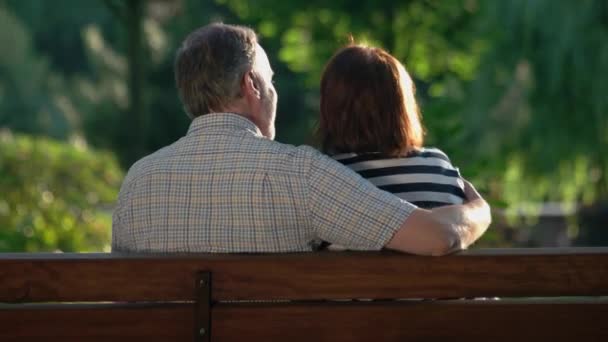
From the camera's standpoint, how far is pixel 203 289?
3117 millimetres

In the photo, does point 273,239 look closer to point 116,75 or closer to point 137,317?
point 137,317

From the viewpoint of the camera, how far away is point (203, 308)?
313 cm

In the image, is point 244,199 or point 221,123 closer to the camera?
point 244,199

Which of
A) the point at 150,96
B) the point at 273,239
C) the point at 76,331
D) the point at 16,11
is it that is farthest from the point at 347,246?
the point at 16,11

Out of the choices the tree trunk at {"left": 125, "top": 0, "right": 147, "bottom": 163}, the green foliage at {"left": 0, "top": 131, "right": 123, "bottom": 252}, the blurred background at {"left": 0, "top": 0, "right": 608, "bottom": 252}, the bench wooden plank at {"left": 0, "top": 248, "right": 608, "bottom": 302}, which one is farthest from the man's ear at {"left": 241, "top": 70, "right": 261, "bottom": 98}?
the tree trunk at {"left": 125, "top": 0, "right": 147, "bottom": 163}

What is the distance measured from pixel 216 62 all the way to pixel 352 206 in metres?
0.61

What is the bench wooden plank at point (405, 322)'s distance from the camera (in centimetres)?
314

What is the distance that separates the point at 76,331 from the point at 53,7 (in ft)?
136

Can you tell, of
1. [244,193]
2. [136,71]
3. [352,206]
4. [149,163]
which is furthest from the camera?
[136,71]

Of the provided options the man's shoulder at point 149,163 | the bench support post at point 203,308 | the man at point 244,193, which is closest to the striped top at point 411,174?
the man at point 244,193

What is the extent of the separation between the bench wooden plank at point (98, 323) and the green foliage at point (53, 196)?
4669 mm

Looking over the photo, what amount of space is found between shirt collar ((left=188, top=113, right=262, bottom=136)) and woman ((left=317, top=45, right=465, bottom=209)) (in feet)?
0.85

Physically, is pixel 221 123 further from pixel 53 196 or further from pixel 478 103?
pixel 478 103

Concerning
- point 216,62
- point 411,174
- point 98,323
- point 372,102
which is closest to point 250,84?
point 216,62
